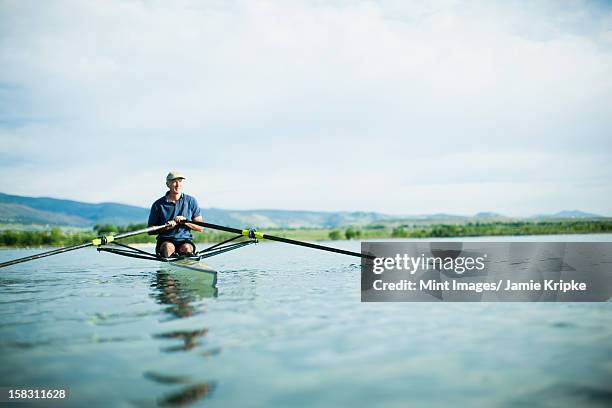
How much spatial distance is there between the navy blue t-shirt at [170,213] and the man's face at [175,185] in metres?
0.37

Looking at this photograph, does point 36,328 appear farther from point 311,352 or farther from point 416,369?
point 416,369

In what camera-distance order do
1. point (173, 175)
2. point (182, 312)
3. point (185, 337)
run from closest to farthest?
point (185, 337) → point (182, 312) → point (173, 175)

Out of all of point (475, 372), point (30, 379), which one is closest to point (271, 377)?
point (475, 372)

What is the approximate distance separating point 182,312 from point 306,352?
3325 mm

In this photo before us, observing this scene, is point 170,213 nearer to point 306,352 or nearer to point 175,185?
point 175,185

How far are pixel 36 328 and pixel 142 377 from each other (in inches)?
132

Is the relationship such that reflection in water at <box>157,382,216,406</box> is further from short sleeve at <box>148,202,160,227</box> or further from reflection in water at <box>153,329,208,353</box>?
short sleeve at <box>148,202,160,227</box>

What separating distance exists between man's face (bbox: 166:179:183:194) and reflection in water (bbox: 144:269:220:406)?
250 centimetres

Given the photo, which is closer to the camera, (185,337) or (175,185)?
(185,337)

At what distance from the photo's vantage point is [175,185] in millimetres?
14305

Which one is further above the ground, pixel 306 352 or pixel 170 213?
pixel 170 213

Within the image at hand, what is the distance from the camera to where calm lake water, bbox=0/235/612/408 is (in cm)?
445

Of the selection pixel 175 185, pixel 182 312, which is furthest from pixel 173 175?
pixel 182 312

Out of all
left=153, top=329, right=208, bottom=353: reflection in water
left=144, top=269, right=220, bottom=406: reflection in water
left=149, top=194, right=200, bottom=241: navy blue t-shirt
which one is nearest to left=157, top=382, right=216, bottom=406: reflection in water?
left=144, top=269, right=220, bottom=406: reflection in water
